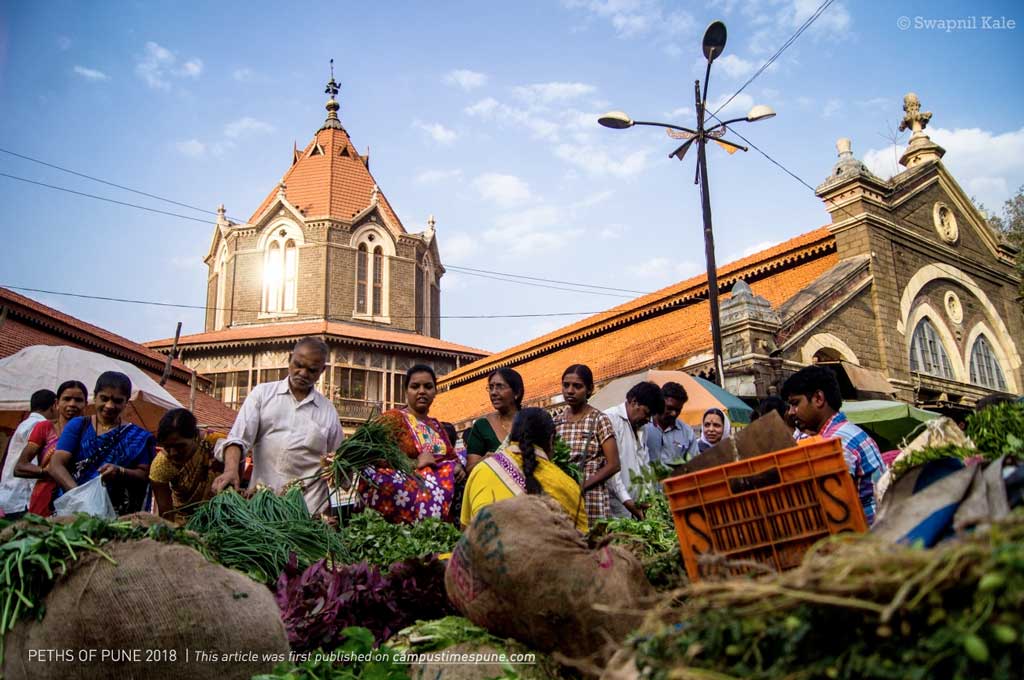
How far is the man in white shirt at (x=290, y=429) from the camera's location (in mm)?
5398

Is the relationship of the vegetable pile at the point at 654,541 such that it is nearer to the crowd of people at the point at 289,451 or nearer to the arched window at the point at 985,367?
the crowd of people at the point at 289,451

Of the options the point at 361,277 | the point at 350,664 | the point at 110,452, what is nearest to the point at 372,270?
the point at 361,277

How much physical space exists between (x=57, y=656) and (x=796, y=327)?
1638 cm

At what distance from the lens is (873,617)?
1468mm

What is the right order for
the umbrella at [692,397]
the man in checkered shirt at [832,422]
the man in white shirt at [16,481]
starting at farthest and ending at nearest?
the umbrella at [692,397]
the man in white shirt at [16,481]
the man in checkered shirt at [832,422]

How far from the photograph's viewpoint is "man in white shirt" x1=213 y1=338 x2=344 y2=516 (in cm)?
540

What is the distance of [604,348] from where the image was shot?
862 inches

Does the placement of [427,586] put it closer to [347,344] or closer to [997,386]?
[997,386]

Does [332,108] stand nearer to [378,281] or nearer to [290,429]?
[378,281]

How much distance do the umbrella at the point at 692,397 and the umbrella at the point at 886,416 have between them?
6.58ft

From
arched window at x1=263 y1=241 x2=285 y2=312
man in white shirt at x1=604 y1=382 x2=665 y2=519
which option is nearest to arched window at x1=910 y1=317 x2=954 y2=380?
man in white shirt at x1=604 y1=382 x2=665 y2=519

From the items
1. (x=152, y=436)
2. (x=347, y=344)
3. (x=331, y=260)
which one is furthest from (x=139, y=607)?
(x=331, y=260)

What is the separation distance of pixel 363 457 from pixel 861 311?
1689 cm

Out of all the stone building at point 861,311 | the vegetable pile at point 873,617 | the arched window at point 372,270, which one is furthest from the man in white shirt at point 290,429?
the arched window at point 372,270
